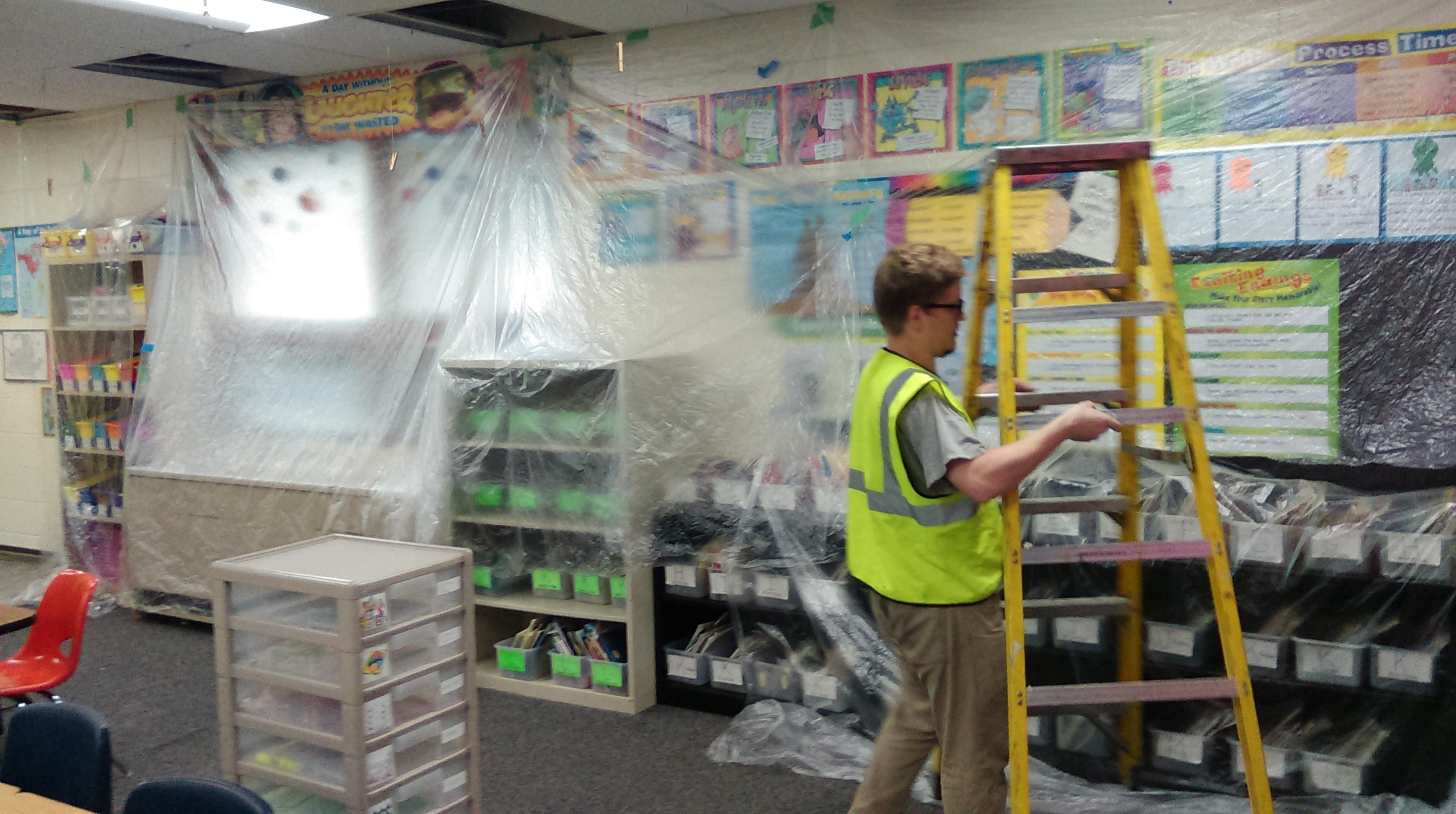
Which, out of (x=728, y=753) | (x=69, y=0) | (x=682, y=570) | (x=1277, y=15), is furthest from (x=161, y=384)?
(x=1277, y=15)

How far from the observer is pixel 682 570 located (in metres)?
3.30

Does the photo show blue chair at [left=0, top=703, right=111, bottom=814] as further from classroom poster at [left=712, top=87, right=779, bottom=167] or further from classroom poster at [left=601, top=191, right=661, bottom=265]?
classroom poster at [left=712, top=87, right=779, bottom=167]

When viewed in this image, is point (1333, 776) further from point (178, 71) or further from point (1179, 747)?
point (178, 71)

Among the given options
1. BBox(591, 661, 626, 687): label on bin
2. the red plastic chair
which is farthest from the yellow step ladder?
the red plastic chair

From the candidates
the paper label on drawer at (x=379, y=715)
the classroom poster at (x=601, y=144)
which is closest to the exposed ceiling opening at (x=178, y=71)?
the classroom poster at (x=601, y=144)

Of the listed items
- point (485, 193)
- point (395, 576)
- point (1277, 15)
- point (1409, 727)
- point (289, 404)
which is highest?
point (1277, 15)

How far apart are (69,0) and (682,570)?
8.32 ft

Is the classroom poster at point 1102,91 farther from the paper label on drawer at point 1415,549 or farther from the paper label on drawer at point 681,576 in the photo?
the paper label on drawer at point 681,576

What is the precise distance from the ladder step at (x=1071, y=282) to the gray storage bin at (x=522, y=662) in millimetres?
2238

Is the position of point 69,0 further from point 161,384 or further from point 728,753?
point 728,753

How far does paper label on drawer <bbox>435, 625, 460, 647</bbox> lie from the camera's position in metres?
2.30

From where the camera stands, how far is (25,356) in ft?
17.9

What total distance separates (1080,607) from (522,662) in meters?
2.00

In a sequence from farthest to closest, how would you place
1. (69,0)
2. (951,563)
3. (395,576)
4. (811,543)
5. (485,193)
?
(485,193) < (69,0) < (811,543) < (395,576) < (951,563)
